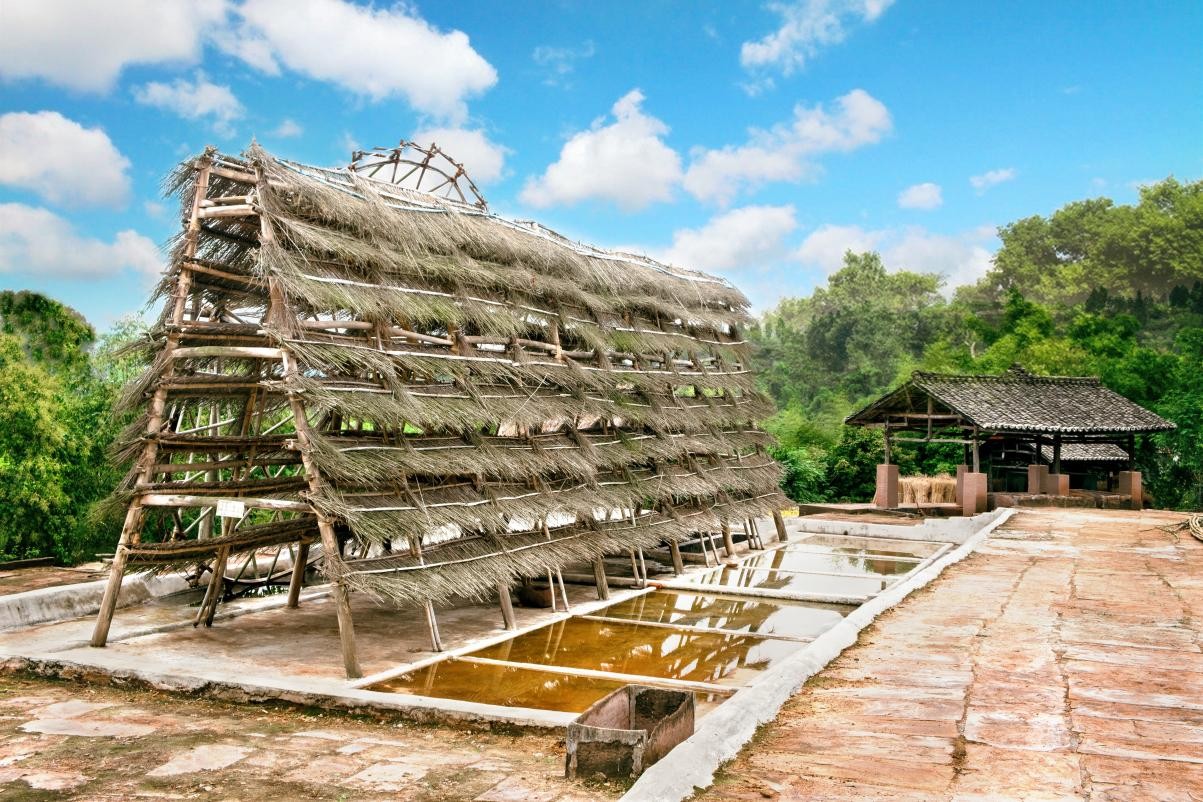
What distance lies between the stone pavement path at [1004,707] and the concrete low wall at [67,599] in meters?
8.63

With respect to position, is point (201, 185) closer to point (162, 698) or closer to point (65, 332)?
point (162, 698)

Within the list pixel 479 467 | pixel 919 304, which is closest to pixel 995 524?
pixel 479 467

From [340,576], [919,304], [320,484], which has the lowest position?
[340,576]

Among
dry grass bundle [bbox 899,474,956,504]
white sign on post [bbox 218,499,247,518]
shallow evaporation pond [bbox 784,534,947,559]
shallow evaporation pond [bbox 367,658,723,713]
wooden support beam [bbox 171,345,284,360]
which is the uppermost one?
wooden support beam [bbox 171,345,284,360]

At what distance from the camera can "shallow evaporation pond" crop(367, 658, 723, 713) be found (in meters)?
8.31

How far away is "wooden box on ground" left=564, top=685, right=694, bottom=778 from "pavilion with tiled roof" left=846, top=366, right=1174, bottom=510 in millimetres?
17751

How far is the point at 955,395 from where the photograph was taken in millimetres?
23812

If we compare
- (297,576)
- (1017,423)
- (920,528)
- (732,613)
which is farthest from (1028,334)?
(297,576)

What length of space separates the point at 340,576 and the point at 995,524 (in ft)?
47.8

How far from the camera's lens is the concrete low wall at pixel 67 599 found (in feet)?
34.7

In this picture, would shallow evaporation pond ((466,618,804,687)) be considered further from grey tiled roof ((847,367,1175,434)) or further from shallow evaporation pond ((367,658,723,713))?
grey tiled roof ((847,367,1175,434))

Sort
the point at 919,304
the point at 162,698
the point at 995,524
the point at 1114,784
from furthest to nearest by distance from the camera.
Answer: the point at 919,304
the point at 995,524
the point at 162,698
the point at 1114,784

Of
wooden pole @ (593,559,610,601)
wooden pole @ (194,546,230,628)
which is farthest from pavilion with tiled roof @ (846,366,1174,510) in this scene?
wooden pole @ (194,546,230,628)

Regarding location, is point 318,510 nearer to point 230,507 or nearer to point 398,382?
point 230,507
